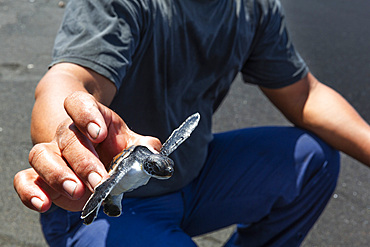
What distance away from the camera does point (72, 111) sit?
0.64 meters

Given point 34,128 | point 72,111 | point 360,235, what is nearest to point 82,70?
point 34,128

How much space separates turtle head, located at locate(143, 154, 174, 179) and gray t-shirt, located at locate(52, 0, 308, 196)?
334 mm

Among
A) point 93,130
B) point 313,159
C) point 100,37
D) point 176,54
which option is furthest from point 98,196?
point 313,159

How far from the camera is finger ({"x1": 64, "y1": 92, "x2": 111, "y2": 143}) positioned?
61 cm

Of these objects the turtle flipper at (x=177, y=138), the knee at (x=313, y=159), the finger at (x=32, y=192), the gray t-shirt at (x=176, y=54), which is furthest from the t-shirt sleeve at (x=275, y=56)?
the finger at (x=32, y=192)

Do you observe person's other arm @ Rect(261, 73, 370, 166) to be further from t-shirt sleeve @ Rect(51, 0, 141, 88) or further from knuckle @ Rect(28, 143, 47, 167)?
knuckle @ Rect(28, 143, 47, 167)

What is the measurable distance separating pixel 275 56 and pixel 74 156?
100 cm

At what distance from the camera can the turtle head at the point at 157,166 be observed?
0.62 metres

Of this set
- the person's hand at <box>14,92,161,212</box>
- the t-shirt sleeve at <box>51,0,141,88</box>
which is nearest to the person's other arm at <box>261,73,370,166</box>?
the t-shirt sleeve at <box>51,0,141,88</box>

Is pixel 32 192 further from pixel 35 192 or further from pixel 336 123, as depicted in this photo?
pixel 336 123

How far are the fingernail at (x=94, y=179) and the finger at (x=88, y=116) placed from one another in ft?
0.17

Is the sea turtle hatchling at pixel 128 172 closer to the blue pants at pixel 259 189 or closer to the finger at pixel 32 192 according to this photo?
the finger at pixel 32 192

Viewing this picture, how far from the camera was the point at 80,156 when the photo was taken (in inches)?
24.2

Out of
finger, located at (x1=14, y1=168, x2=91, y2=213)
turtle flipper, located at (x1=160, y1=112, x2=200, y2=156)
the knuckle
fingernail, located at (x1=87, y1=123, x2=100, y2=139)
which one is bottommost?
finger, located at (x1=14, y1=168, x2=91, y2=213)
